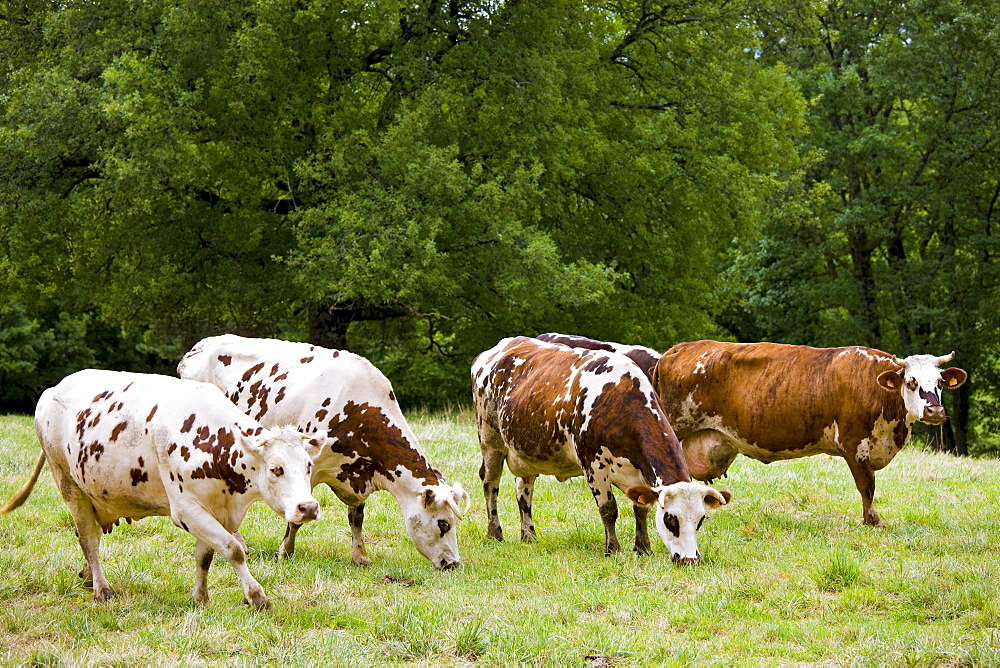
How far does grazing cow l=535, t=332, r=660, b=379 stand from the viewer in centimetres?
1134

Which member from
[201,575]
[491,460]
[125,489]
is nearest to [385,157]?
[491,460]

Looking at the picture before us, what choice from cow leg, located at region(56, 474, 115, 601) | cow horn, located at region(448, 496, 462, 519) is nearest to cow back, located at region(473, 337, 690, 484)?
cow horn, located at region(448, 496, 462, 519)

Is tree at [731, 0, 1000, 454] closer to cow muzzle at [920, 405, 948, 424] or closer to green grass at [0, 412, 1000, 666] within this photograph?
cow muzzle at [920, 405, 948, 424]

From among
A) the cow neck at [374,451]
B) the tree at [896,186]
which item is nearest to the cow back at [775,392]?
the cow neck at [374,451]

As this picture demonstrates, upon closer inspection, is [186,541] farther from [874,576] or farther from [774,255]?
[774,255]

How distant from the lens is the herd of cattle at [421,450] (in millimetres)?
6809

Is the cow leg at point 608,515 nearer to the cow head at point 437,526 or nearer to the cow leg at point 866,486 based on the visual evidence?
the cow head at point 437,526

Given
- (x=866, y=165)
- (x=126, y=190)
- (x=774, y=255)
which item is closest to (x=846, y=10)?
(x=866, y=165)

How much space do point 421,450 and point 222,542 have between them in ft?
8.94

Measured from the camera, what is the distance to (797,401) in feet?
34.8

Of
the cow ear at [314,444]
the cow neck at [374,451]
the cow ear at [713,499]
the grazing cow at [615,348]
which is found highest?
the grazing cow at [615,348]

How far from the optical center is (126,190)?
19.2m

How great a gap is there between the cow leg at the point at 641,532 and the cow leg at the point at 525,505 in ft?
4.05

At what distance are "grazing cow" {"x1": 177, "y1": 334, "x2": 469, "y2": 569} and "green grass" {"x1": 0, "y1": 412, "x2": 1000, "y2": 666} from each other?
34 cm
